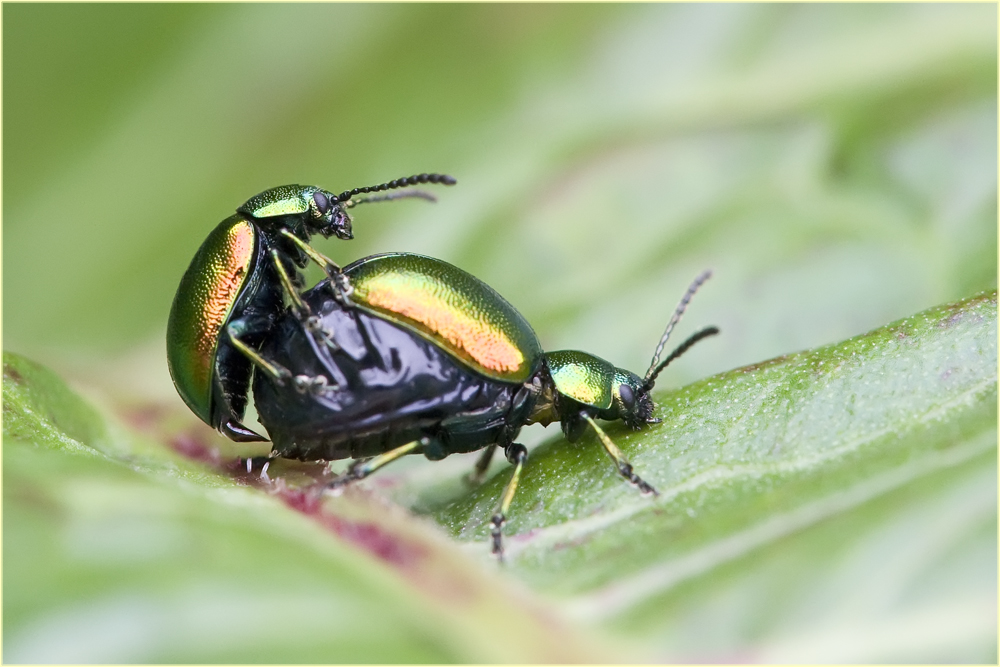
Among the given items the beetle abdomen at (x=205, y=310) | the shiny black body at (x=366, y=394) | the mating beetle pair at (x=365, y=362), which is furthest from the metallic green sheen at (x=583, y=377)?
the beetle abdomen at (x=205, y=310)

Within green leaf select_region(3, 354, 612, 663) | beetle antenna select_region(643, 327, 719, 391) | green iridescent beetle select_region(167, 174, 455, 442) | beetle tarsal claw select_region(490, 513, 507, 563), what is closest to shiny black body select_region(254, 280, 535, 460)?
green iridescent beetle select_region(167, 174, 455, 442)

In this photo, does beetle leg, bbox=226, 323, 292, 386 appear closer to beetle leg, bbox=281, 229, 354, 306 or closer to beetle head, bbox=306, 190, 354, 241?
beetle leg, bbox=281, 229, 354, 306

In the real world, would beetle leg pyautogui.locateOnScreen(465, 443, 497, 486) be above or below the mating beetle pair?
below

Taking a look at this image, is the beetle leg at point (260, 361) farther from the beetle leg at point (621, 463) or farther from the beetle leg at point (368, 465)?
the beetle leg at point (621, 463)

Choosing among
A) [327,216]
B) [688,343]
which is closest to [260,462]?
[327,216]

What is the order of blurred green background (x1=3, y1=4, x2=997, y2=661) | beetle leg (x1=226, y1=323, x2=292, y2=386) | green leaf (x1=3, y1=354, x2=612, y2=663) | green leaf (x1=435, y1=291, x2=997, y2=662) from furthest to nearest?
blurred green background (x1=3, y1=4, x2=997, y2=661) < beetle leg (x1=226, y1=323, x2=292, y2=386) < green leaf (x1=435, y1=291, x2=997, y2=662) < green leaf (x1=3, y1=354, x2=612, y2=663)

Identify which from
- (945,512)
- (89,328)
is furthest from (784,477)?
(89,328)
